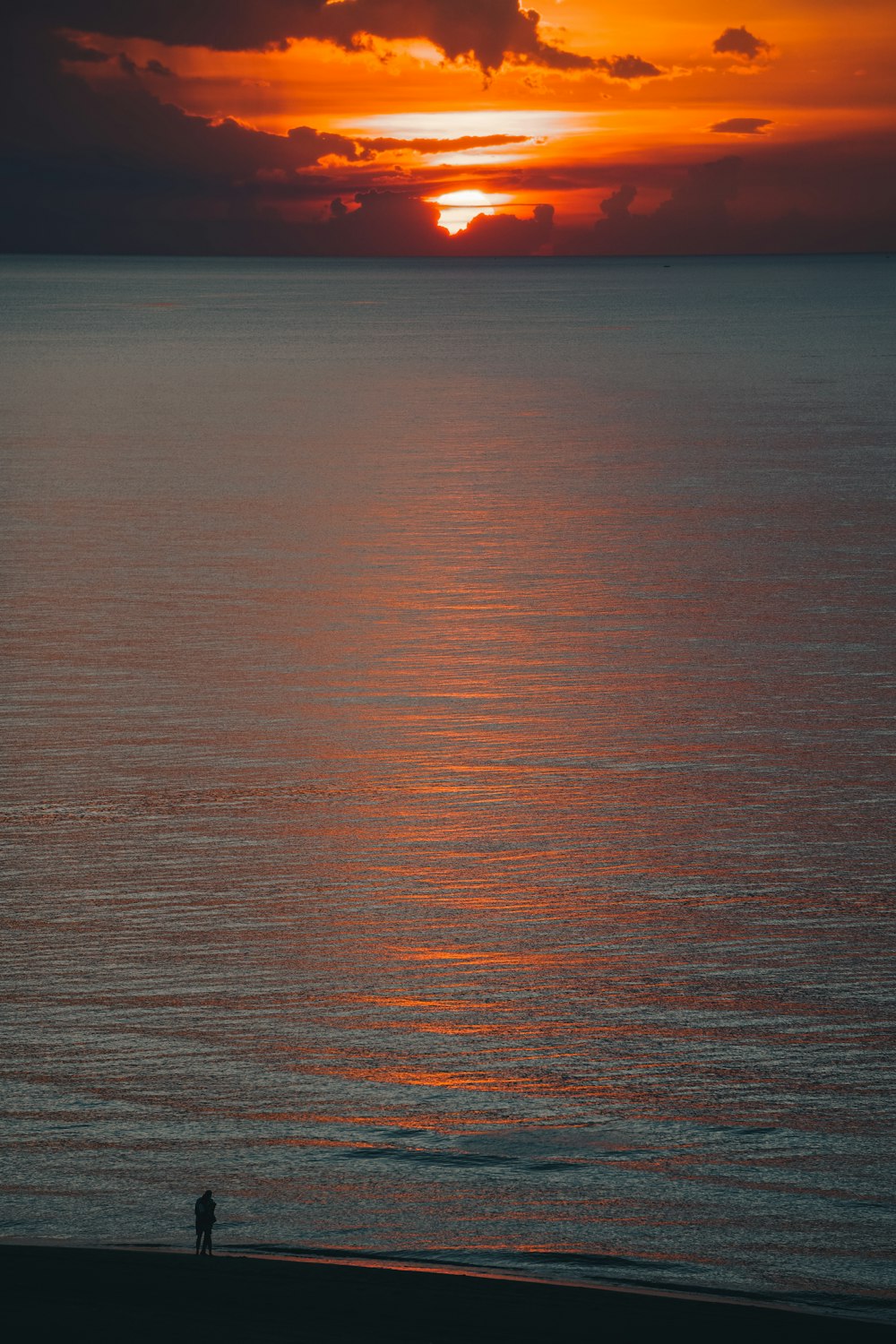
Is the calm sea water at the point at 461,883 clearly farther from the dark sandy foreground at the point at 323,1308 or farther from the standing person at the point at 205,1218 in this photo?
the standing person at the point at 205,1218

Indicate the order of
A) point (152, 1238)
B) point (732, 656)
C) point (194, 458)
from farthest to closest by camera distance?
1. point (194, 458)
2. point (732, 656)
3. point (152, 1238)

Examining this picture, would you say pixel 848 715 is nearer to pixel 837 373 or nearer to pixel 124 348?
pixel 837 373

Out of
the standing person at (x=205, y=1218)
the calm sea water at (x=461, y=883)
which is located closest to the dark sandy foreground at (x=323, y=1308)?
the standing person at (x=205, y=1218)

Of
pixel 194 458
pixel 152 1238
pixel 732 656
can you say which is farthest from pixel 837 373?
pixel 152 1238

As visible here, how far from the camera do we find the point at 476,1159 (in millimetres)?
14258

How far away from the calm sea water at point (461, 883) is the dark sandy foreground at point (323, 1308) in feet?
2.56

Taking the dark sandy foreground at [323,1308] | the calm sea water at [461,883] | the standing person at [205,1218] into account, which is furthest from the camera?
the calm sea water at [461,883]

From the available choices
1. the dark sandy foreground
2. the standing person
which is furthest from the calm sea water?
the standing person

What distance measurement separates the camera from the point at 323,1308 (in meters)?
11.4

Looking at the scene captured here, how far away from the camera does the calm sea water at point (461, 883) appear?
1388cm

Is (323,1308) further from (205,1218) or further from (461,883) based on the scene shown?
(461,883)

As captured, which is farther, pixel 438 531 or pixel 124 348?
pixel 124 348

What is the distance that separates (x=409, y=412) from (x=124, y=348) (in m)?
57.0

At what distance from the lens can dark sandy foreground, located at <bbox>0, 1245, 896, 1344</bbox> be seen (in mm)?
10961
